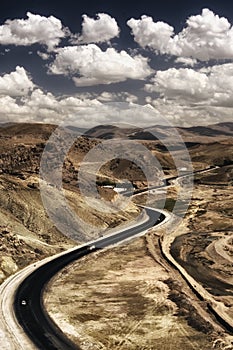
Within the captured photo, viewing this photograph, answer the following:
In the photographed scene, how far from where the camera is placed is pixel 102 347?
199 feet

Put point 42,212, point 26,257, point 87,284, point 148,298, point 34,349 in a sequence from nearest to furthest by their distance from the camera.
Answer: point 34,349, point 148,298, point 87,284, point 26,257, point 42,212

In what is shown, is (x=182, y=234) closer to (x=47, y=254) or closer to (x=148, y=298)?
(x=47, y=254)

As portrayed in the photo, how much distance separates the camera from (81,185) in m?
192

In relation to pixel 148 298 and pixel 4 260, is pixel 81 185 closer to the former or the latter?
pixel 4 260

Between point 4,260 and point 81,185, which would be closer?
point 4,260

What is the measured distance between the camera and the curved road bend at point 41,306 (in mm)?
62312

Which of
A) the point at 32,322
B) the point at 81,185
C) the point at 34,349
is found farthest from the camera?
the point at 81,185

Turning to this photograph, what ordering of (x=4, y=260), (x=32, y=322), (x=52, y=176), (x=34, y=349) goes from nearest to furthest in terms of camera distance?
(x=34, y=349) < (x=32, y=322) < (x=4, y=260) < (x=52, y=176)

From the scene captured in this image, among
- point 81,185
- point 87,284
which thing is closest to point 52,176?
point 81,185

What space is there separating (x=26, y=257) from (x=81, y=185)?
88638 mm

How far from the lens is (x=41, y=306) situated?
2982 inches

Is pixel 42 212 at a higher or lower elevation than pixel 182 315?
higher

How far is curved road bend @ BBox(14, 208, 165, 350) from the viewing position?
62312mm

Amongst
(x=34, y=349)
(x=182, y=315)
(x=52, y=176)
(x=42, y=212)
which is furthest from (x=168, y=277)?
(x=52, y=176)
